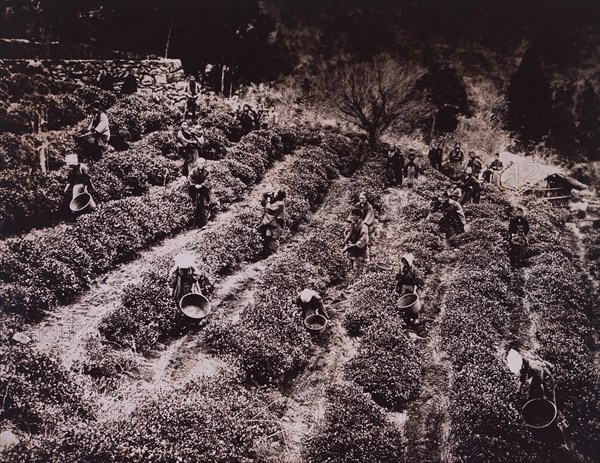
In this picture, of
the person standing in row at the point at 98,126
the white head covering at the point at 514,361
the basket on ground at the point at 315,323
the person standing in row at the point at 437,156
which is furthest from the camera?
the person standing in row at the point at 437,156

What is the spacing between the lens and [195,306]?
717 cm

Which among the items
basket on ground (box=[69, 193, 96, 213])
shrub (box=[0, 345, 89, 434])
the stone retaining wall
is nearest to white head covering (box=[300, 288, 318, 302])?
shrub (box=[0, 345, 89, 434])

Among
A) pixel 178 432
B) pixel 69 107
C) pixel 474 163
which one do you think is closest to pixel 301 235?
pixel 474 163

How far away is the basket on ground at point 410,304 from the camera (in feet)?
25.8

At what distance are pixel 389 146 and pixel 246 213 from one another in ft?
10.6

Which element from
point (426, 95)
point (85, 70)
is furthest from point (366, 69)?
point (85, 70)

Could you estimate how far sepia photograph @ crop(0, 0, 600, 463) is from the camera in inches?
233

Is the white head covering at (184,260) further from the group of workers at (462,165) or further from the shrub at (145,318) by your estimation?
the group of workers at (462,165)

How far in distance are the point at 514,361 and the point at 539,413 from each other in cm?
75

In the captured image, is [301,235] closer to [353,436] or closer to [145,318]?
[145,318]

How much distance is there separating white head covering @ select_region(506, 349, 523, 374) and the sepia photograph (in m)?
0.02

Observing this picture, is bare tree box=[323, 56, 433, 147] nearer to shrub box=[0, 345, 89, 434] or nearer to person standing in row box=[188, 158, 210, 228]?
Result: person standing in row box=[188, 158, 210, 228]

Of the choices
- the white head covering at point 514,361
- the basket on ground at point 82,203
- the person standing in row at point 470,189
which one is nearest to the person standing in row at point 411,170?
the person standing in row at point 470,189

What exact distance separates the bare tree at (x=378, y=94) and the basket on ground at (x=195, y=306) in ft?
14.6
